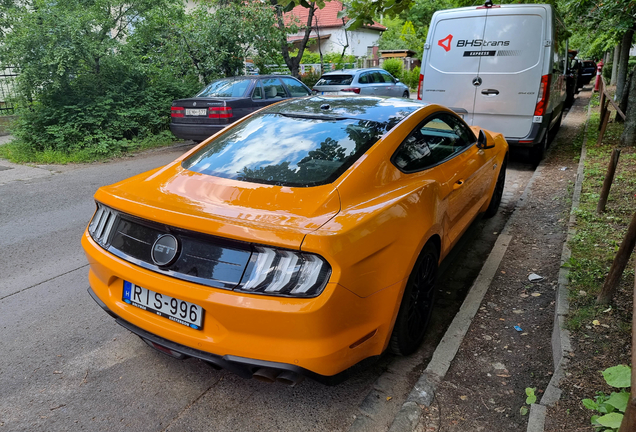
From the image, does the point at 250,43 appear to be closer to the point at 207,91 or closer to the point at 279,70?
the point at 279,70

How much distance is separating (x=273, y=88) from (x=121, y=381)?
874cm

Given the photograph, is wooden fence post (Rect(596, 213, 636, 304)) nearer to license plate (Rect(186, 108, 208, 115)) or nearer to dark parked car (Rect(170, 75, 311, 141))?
dark parked car (Rect(170, 75, 311, 141))

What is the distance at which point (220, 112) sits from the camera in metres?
9.56

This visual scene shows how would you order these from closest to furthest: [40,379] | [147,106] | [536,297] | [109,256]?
[109,256] → [40,379] → [536,297] → [147,106]

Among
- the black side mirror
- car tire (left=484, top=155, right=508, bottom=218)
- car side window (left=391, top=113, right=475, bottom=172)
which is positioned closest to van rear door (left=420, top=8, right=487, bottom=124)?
car tire (left=484, top=155, right=508, bottom=218)

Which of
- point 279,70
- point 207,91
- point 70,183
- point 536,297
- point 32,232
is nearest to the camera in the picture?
point 536,297

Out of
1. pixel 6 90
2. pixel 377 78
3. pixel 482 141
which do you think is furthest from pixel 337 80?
pixel 482 141

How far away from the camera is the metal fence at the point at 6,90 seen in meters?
11.4

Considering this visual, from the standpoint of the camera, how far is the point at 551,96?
8062 mm

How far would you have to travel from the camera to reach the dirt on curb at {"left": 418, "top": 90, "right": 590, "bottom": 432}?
2.56 meters

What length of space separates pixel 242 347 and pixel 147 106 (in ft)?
34.9

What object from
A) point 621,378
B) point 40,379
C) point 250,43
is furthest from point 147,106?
point 621,378

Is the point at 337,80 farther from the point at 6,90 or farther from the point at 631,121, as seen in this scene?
the point at 6,90

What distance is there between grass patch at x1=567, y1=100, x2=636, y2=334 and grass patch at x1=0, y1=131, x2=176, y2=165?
8914 millimetres
